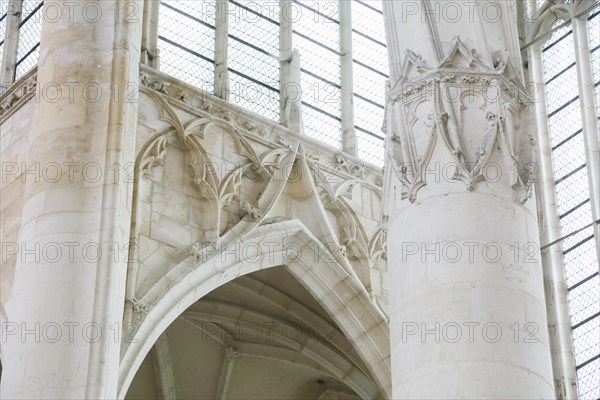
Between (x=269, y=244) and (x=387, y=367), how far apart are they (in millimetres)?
1754

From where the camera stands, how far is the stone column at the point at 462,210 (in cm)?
845

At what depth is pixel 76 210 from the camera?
1333cm

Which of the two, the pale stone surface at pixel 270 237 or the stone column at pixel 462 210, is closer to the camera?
the stone column at pixel 462 210

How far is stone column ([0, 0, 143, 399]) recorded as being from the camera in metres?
12.5

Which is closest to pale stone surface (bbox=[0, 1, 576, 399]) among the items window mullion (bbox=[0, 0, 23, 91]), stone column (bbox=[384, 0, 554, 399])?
stone column (bbox=[384, 0, 554, 399])

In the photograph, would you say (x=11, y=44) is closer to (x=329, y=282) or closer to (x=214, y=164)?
(x=214, y=164)

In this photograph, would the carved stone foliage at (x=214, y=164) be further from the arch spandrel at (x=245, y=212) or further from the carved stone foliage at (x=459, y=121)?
the carved stone foliage at (x=459, y=121)

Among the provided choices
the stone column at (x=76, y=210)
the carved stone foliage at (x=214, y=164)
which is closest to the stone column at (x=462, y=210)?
the stone column at (x=76, y=210)

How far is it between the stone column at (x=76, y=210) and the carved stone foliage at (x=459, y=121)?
13.1 ft

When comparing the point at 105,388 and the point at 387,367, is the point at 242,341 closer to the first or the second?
the point at 387,367

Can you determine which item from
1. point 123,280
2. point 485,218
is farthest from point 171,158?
point 485,218

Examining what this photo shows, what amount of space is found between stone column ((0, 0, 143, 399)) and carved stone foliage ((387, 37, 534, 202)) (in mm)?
3995

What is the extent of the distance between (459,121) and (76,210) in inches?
193

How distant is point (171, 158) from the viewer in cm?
1504
